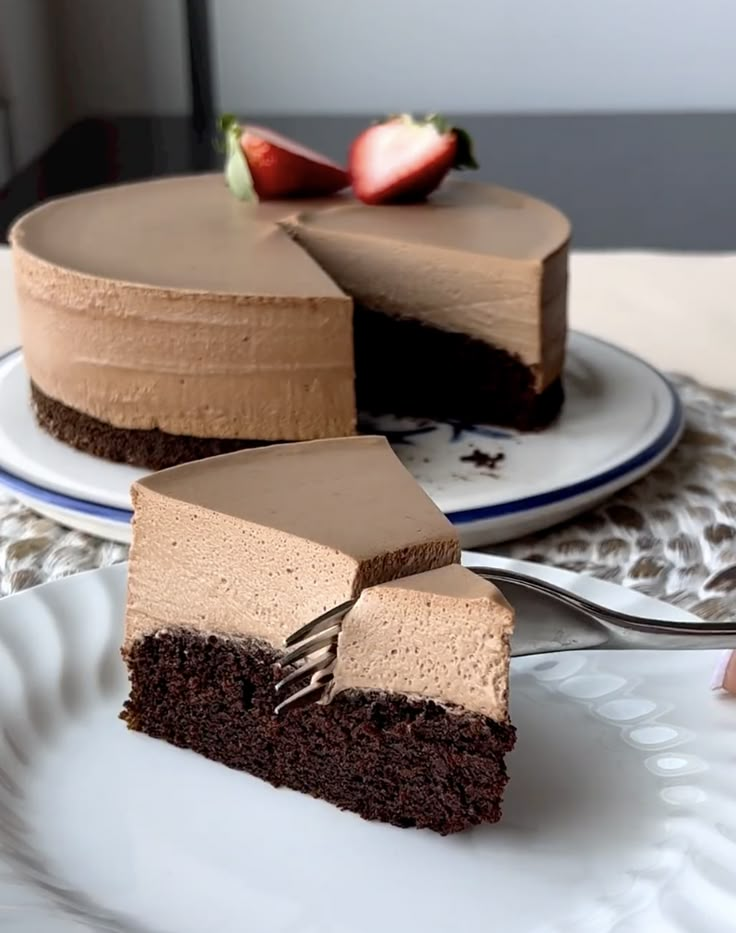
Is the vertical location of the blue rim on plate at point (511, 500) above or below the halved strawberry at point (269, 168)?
below

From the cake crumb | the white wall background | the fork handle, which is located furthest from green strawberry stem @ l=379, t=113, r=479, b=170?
the white wall background

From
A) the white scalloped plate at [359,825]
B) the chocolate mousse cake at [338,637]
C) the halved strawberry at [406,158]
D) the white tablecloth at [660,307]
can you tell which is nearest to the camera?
the white scalloped plate at [359,825]

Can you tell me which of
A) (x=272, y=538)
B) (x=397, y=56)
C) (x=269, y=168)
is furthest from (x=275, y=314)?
(x=397, y=56)

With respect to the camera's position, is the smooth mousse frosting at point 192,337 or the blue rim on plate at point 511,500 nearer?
the blue rim on plate at point 511,500

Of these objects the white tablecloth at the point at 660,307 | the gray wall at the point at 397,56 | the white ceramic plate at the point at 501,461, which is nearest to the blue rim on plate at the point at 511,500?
the white ceramic plate at the point at 501,461

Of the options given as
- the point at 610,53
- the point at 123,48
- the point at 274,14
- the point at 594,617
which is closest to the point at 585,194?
the point at 610,53

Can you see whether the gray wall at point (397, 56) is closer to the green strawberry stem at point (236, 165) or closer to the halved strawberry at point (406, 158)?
the green strawberry stem at point (236, 165)
